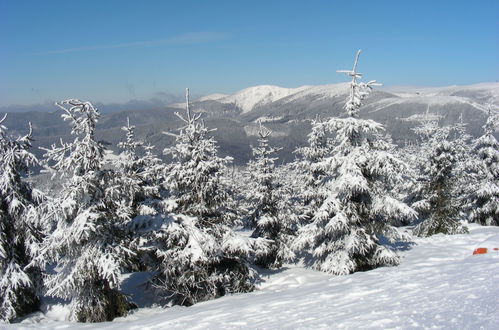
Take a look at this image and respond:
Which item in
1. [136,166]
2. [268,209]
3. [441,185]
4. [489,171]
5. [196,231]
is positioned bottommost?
[268,209]

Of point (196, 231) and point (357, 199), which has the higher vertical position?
point (357, 199)

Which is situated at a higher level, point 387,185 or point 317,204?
point 387,185

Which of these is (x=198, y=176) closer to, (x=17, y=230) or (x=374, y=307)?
(x=17, y=230)

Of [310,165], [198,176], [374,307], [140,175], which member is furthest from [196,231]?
[310,165]

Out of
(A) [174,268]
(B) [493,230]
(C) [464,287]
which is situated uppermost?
(C) [464,287]

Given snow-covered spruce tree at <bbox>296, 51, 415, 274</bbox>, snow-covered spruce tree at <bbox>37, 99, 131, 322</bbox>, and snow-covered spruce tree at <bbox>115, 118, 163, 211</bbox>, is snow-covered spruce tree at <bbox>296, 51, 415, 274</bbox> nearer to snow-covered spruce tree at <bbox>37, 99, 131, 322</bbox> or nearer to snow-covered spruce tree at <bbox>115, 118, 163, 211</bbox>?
snow-covered spruce tree at <bbox>37, 99, 131, 322</bbox>

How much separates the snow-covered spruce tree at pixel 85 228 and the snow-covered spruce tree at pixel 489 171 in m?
28.4

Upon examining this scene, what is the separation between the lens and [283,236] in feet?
76.5

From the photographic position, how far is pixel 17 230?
16125 millimetres

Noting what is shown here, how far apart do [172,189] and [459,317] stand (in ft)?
42.6

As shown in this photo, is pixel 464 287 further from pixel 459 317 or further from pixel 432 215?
pixel 432 215

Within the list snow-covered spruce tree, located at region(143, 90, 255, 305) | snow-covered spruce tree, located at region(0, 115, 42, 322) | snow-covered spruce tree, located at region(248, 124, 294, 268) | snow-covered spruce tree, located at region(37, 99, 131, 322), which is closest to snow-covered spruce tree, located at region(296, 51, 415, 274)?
snow-covered spruce tree, located at region(143, 90, 255, 305)

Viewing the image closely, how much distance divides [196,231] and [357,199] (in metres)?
7.97

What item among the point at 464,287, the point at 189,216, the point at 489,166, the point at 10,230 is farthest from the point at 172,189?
the point at 489,166
